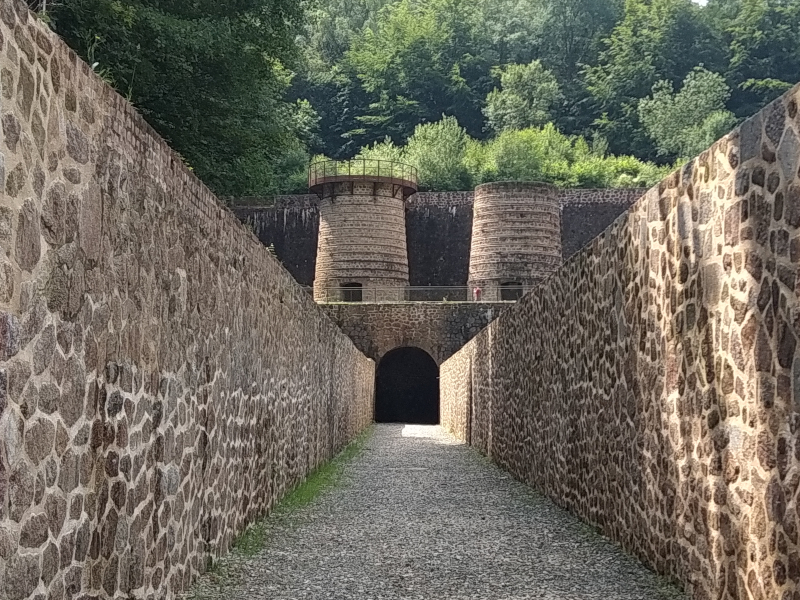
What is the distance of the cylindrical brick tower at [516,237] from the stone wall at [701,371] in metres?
25.5

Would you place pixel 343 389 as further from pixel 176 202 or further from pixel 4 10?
pixel 4 10

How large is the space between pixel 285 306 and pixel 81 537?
5.54 metres

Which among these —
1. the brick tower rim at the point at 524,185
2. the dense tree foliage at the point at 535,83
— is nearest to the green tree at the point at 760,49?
the dense tree foliage at the point at 535,83

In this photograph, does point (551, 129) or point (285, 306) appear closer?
point (285, 306)

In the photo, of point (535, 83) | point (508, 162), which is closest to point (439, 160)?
point (508, 162)

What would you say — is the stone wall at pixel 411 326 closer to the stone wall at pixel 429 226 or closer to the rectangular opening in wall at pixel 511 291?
the rectangular opening in wall at pixel 511 291

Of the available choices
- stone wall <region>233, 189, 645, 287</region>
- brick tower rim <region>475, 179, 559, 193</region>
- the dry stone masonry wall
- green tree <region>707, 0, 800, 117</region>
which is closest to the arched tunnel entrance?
the dry stone masonry wall

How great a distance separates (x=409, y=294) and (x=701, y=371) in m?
29.1

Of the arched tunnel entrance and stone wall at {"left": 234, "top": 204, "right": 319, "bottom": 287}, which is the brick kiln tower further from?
stone wall at {"left": 234, "top": 204, "right": 319, "bottom": 287}

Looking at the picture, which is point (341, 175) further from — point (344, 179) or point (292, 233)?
point (292, 233)

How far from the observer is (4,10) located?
8.84ft

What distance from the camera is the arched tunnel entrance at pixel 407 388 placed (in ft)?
106

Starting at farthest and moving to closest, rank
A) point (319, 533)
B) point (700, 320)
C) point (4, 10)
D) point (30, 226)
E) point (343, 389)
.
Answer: point (343, 389)
point (319, 533)
point (700, 320)
point (30, 226)
point (4, 10)

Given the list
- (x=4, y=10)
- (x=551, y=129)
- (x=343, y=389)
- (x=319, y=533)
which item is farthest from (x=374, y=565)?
(x=551, y=129)
